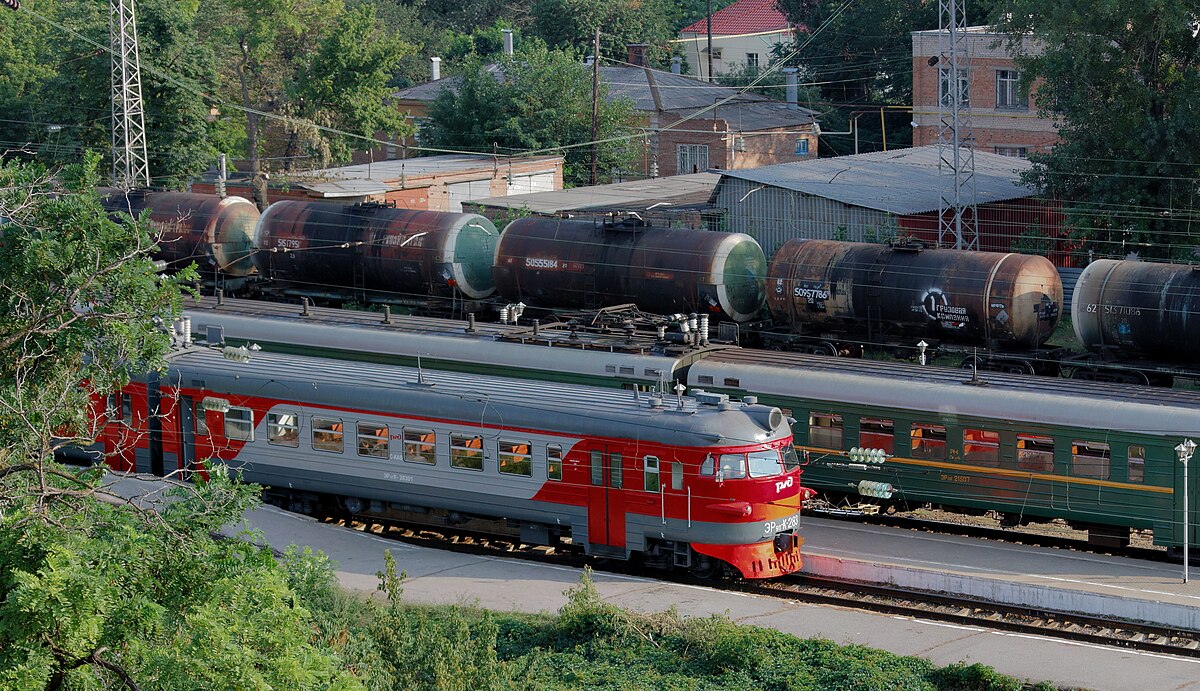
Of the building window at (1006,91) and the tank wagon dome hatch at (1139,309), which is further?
the building window at (1006,91)

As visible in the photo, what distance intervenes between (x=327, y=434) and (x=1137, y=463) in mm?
13007

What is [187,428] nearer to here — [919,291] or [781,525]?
[781,525]

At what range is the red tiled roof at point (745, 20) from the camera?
303 ft

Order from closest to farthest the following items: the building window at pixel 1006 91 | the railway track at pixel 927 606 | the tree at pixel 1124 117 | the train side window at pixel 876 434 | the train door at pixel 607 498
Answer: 1. the railway track at pixel 927 606
2. the train door at pixel 607 498
3. the train side window at pixel 876 434
4. the tree at pixel 1124 117
5. the building window at pixel 1006 91

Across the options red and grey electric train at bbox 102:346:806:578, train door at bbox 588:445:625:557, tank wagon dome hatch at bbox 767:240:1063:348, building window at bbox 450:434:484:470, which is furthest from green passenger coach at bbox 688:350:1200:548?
tank wagon dome hatch at bbox 767:240:1063:348

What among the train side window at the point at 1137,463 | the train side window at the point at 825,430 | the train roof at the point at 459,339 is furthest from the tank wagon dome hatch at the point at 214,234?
the train side window at the point at 1137,463

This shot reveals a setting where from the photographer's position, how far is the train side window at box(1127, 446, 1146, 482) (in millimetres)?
21406

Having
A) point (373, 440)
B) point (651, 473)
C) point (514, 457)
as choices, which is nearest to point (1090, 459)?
point (651, 473)

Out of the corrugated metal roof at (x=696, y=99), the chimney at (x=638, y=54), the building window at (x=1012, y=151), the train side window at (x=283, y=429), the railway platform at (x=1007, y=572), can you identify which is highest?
the chimney at (x=638, y=54)

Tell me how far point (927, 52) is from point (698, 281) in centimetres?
2625

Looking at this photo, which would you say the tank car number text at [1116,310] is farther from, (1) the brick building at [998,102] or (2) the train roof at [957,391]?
(1) the brick building at [998,102]

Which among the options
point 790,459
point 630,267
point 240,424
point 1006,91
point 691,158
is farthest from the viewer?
point 691,158

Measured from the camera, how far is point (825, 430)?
24.1 meters

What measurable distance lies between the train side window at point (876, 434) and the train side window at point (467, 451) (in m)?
6.42
